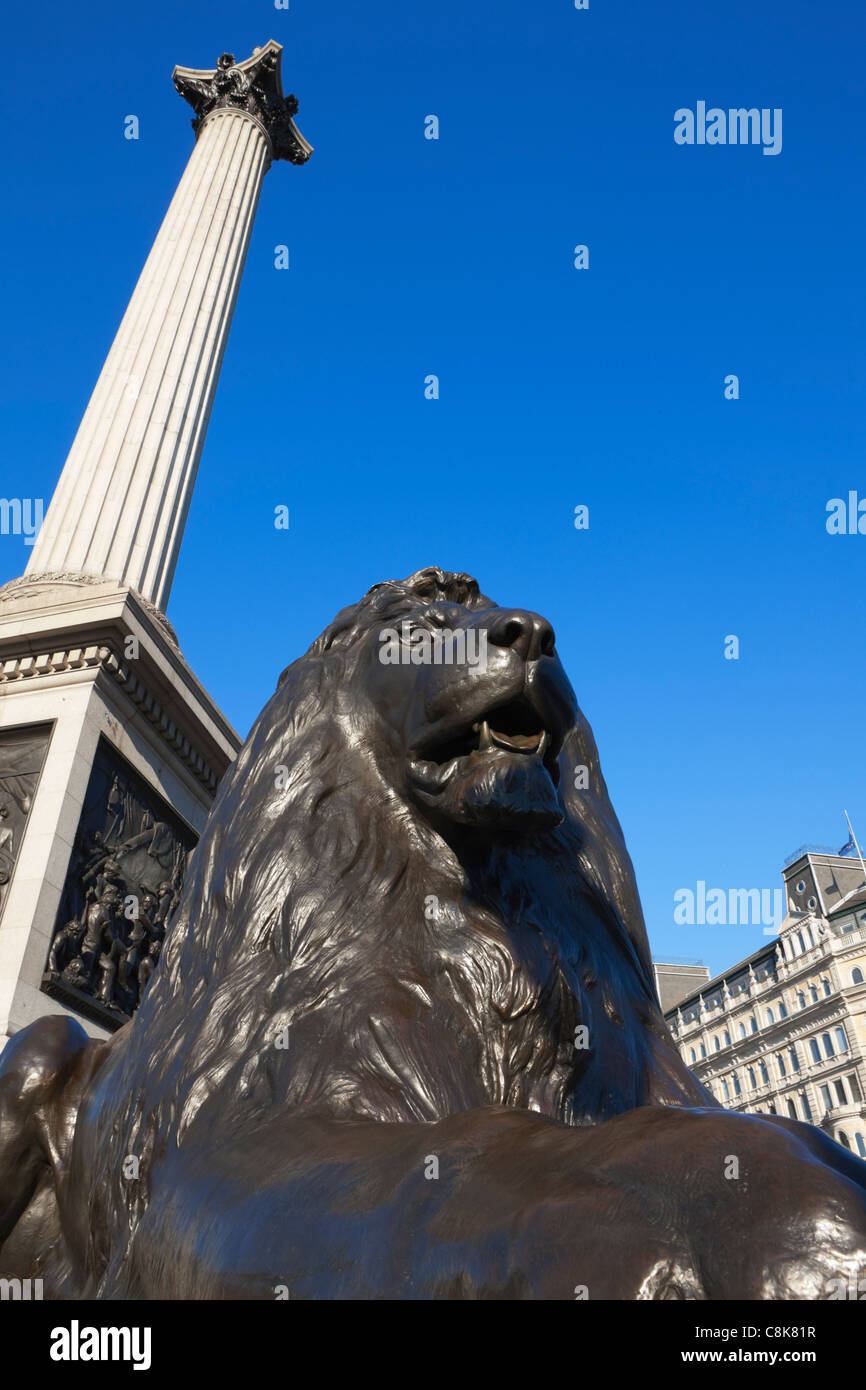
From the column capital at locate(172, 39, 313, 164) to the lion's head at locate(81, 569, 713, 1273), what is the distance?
707 inches

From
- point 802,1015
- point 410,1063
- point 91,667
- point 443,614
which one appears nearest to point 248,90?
point 91,667

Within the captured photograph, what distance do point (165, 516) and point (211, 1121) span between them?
9.64 meters

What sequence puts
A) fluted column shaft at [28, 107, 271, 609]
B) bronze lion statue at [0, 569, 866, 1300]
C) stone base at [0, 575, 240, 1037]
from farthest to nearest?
fluted column shaft at [28, 107, 271, 609] → stone base at [0, 575, 240, 1037] → bronze lion statue at [0, 569, 866, 1300]

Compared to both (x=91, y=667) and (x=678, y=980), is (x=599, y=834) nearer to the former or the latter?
(x=91, y=667)

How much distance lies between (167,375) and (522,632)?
1123 centimetres

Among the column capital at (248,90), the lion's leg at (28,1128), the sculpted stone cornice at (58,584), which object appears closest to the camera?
the lion's leg at (28,1128)

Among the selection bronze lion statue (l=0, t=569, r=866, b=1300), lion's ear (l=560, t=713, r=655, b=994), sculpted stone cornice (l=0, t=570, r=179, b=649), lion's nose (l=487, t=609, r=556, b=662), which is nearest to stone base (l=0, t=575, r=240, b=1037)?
sculpted stone cornice (l=0, t=570, r=179, b=649)

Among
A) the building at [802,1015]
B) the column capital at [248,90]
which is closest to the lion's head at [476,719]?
the column capital at [248,90]

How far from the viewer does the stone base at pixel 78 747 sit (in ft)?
18.0

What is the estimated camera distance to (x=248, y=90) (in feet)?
55.3

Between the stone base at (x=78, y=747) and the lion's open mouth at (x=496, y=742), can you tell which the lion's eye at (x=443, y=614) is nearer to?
the lion's open mouth at (x=496, y=742)

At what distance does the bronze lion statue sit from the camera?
0.87m

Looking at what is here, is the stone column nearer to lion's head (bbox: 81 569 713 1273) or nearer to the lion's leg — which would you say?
the lion's leg
